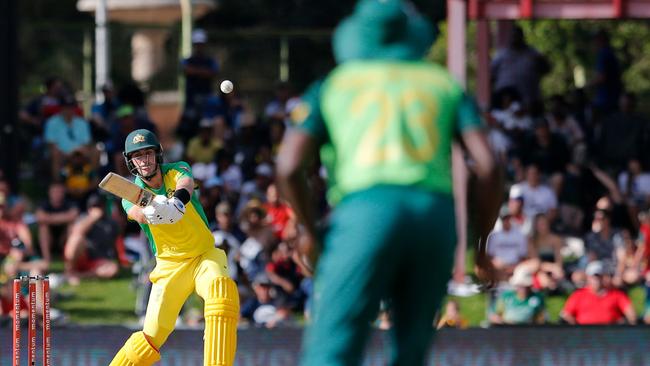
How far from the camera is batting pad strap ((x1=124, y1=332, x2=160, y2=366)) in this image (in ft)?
28.0

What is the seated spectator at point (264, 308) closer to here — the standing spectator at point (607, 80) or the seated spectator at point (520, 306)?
the seated spectator at point (520, 306)

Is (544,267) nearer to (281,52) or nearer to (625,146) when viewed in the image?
(625,146)

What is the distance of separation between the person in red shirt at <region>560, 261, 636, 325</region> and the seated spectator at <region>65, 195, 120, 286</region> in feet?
16.6

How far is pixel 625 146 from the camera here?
17.7 m

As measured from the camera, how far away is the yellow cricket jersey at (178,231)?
8641 mm

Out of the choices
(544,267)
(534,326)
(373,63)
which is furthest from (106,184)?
(544,267)

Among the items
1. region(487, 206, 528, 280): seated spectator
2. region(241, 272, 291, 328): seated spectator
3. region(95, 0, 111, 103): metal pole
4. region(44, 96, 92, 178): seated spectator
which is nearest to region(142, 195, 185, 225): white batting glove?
region(241, 272, 291, 328): seated spectator

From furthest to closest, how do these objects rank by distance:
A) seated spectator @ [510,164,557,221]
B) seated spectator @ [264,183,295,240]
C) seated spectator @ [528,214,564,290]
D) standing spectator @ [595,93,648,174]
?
standing spectator @ [595,93,648,174] < seated spectator @ [510,164,557,221] < seated spectator @ [264,183,295,240] < seated spectator @ [528,214,564,290]

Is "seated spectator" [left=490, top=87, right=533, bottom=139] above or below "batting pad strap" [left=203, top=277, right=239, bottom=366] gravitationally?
above

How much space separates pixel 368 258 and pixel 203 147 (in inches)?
510

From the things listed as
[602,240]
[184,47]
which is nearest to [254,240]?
[602,240]

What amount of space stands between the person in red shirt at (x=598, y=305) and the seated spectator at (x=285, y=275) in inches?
104

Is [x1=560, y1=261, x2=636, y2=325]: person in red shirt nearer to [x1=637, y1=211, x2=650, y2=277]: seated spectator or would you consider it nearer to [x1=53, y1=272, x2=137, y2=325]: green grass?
[x1=637, y1=211, x2=650, y2=277]: seated spectator

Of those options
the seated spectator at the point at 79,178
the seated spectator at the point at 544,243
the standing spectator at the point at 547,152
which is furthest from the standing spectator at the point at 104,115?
the seated spectator at the point at 544,243
